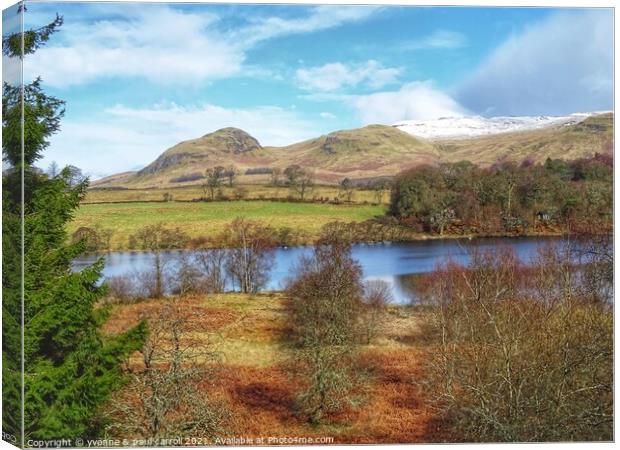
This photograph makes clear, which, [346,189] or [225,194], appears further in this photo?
[346,189]

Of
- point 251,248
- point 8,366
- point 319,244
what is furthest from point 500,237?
point 8,366

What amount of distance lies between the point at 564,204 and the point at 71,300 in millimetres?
6599

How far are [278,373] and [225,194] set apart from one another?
2.51 m

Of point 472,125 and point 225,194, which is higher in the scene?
point 472,125

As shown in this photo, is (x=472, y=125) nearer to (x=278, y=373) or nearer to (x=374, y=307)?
(x=374, y=307)

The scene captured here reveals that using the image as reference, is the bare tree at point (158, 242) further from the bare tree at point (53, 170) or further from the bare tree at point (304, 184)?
the bare tree at point (304, 184)

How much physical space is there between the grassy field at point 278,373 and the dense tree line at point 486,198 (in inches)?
54.2

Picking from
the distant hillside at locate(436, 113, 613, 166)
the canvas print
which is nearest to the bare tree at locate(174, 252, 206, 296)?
the canvas print

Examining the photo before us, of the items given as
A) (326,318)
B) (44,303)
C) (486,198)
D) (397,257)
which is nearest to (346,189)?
(397,257)

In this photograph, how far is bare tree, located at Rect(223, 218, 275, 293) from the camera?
9.58 m

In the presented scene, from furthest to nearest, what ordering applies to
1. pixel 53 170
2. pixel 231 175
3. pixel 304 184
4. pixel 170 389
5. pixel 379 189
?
pixel 304 184
pixel 379 189
pixel 231 175
pixel 53 170
pixel 170 389

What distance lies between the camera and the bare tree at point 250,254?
31.4 feet

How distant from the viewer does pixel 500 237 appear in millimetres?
9883

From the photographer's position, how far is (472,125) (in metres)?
9.89
